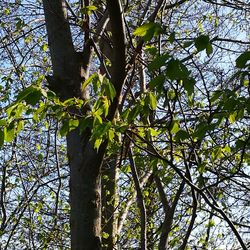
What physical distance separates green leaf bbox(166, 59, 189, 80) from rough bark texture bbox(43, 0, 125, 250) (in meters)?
0.81

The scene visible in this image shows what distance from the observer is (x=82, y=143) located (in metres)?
3.19

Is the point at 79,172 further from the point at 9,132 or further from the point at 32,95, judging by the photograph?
the point at 32,95

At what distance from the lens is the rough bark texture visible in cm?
298

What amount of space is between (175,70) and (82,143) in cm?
119

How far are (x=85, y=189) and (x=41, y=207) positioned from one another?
3.52m

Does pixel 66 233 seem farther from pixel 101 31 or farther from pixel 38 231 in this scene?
pixel 101 31

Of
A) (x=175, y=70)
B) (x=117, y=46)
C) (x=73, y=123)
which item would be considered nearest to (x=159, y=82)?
(x=175, y=70)

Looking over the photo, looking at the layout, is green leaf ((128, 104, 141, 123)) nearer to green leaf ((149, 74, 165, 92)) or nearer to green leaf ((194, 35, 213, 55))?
green leaf ((149, 74, 165, 92))

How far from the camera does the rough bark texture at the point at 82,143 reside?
9.78 ft

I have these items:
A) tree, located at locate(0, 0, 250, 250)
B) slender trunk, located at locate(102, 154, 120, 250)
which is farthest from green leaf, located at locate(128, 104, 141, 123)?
slender trunk, located at locate(102, 154, 120, 250)

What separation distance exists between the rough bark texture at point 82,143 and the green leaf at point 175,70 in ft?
2.64

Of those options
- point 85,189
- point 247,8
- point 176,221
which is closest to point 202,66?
point 247,8

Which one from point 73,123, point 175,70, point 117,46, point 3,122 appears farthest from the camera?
point 117,46

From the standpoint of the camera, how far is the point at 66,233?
6383 millimetres
